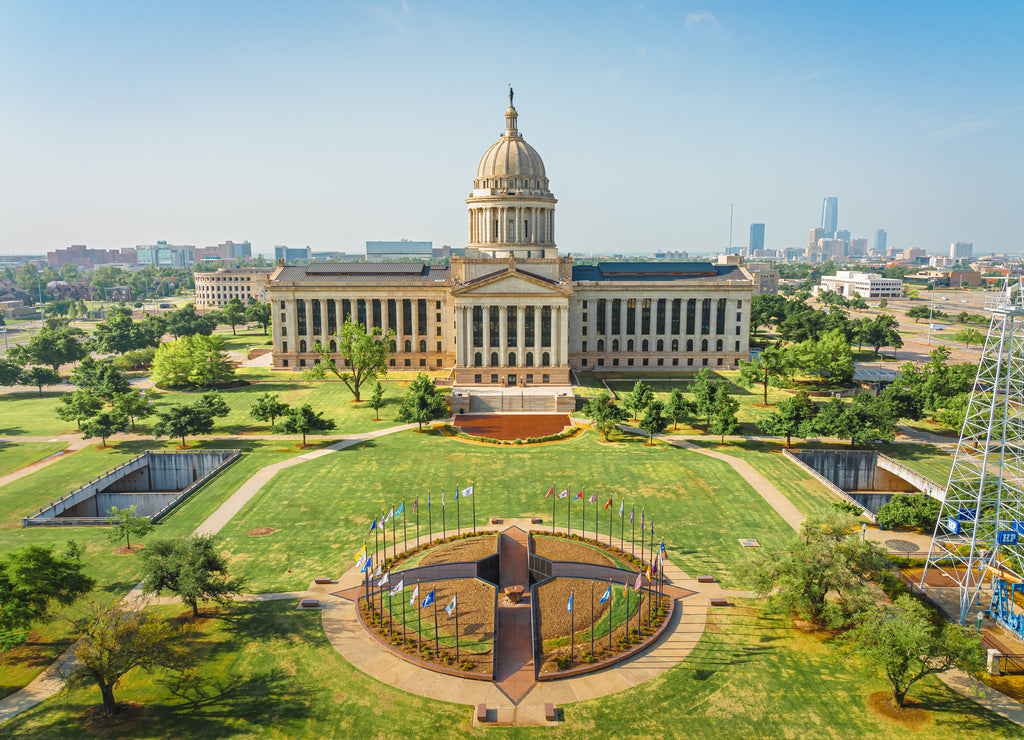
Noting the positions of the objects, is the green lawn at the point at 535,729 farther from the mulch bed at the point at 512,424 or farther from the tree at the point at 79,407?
the tree at the point at 79,407

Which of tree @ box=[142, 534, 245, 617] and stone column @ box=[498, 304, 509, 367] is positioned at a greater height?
stone column @ box=[498, 304, 509, 367]

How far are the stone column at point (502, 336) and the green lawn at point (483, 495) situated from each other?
29.5 metres

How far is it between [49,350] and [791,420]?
422 ft

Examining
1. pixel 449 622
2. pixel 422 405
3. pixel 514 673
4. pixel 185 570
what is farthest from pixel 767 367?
pixel 185 570

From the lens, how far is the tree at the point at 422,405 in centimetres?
8681

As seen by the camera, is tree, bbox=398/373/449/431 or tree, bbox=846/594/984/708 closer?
tree, bbox=846/594/984/708

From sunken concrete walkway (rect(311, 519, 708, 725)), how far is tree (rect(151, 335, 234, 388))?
76.2 meters

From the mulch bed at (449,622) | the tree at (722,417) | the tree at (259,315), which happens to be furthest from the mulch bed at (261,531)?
the tree at (259,315)

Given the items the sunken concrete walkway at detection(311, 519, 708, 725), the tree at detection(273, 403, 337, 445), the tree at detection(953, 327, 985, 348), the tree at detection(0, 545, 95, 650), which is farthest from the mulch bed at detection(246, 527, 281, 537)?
the tree at detection(953, 327, 985, 348)

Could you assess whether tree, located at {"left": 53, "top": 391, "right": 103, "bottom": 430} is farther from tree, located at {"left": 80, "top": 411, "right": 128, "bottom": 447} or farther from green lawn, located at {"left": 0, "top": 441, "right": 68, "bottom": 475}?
green lawn, located at {"left": 0, "top": 441, "right": 68, "bottom": 475}

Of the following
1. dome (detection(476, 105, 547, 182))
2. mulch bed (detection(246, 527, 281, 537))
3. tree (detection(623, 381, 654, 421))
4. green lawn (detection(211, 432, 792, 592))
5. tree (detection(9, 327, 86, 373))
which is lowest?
mulch bed (detection(246, 527, 281, 537))

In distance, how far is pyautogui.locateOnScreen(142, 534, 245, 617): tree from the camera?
41.7m

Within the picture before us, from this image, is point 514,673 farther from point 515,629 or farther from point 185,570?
point 185,570

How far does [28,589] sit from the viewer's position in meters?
38.2
